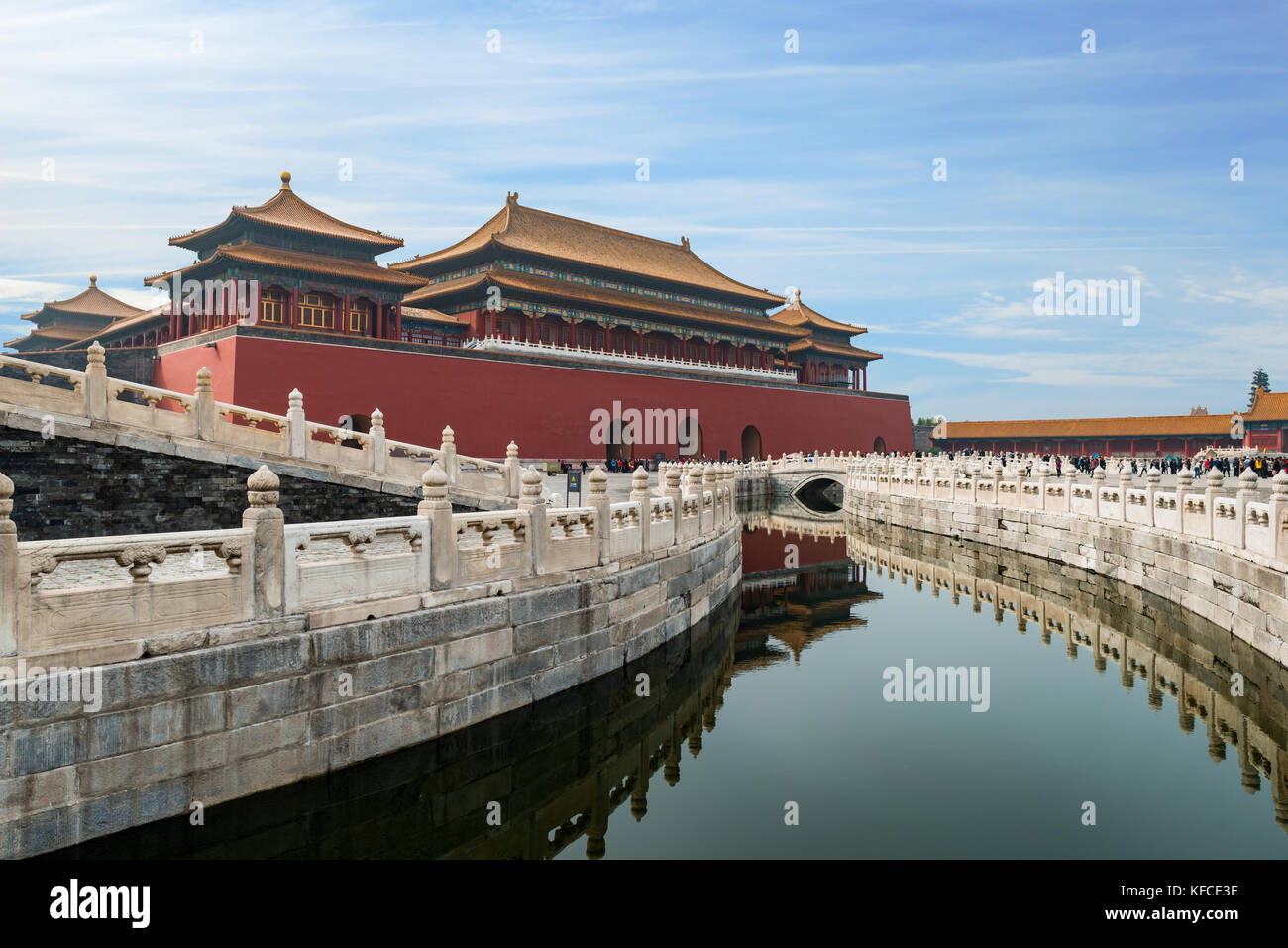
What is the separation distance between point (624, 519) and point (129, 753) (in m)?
5.77

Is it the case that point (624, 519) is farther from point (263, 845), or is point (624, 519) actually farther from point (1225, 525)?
point (1225, 525)

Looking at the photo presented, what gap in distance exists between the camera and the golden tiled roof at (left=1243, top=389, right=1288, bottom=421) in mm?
43312

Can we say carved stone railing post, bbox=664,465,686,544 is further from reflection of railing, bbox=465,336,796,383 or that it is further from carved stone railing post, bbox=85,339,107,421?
reflection of railing, bbox=465,336,796,383

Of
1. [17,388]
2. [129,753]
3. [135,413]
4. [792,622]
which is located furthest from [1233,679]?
[17,388]

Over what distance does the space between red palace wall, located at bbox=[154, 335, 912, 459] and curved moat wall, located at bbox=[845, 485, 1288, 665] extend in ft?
40.2

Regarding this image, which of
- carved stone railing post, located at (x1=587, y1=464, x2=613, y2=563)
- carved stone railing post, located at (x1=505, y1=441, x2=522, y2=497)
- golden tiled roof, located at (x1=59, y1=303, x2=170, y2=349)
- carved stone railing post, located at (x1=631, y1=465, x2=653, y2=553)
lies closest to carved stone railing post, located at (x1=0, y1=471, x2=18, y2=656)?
carved stone railing post, located at (x1=587, y1=464, x2=613, y2=563)

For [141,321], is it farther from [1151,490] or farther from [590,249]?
[1151,490]

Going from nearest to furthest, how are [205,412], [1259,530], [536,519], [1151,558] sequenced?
[536,519] → [1259,530] → [205,412] → [1151,558]

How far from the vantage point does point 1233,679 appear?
948 cm

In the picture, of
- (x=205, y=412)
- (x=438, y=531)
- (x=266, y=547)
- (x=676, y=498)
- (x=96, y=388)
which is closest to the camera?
(x=266, y=547)

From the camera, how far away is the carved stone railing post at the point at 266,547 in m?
5.75

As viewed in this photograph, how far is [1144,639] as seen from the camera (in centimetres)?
1173

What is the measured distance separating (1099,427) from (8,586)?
176 ft

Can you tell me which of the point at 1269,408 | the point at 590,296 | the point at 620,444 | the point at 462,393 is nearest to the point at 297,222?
the point at 462,393
